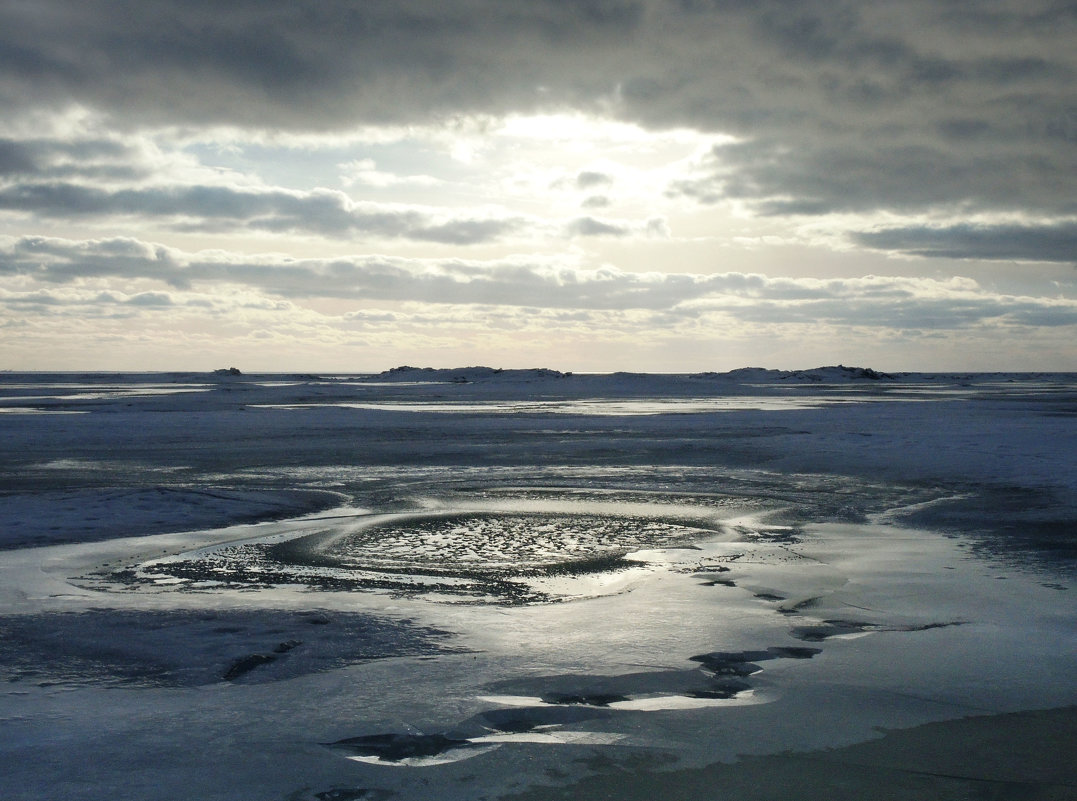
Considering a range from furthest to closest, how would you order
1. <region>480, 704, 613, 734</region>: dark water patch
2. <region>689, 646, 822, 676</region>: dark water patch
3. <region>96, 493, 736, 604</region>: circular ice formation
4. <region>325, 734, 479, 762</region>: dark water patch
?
<region>96, 493, 736, 604</region>: circular ice formation < <region>689, 646, 822, 676</region>: dark water patch < <region>480, 704, 613, 734</region>: dark water patch < <region>325, 734, 479, 762</region>: dark water patch

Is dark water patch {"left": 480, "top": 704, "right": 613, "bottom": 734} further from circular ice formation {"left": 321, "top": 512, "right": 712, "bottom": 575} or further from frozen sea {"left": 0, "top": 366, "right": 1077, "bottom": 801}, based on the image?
circular ice formation {"left": 321, "top": 512, "right": 712, "bottom": 575}

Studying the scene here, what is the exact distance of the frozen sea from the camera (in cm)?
489

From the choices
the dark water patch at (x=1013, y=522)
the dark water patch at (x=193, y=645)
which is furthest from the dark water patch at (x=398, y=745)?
the dark water patch at (x=1013, y=522)

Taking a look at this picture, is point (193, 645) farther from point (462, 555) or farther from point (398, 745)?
point (462, 555)

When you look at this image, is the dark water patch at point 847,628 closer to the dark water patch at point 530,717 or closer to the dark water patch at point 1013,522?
the dark water patch at point 530,717

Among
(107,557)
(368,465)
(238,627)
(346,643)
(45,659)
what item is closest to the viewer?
(45,659)

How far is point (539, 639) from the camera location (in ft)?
23.7

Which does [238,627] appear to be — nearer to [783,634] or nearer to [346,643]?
[346,643]

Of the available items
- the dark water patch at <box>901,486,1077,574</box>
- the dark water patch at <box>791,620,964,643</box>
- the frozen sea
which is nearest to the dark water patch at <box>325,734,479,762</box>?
the frozen sea

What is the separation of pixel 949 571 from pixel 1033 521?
4188 mm

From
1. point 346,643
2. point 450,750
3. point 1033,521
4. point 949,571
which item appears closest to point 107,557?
point 346,643

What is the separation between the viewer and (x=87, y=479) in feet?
59.3

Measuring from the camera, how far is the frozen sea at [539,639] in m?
4.89

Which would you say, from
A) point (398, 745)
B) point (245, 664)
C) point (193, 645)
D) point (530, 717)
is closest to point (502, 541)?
point (193, 645)
